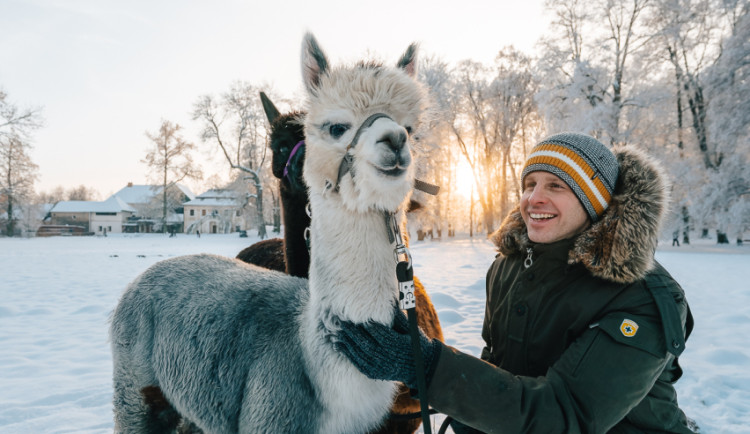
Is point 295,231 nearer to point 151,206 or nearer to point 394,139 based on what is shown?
point 394,139

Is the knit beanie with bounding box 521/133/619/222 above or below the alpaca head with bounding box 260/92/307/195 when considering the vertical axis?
below

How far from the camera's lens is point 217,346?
162cm

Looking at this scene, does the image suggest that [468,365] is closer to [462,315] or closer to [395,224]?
[395,224]

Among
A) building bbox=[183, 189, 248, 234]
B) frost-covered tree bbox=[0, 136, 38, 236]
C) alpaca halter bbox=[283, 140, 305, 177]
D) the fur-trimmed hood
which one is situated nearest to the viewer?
the fur-trimmed hood

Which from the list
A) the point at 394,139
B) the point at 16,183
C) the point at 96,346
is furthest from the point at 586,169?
the point at 16,183

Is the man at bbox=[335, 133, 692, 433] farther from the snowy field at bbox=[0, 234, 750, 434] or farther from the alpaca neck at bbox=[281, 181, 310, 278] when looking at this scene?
the snowy field at bbox=[0, 234, 750, 434]

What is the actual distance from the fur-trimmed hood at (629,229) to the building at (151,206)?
4307 cm

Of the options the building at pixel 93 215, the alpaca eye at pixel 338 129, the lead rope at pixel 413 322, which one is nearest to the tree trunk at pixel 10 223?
the building at pixel 93 215

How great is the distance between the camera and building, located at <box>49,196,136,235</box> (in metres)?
53.0

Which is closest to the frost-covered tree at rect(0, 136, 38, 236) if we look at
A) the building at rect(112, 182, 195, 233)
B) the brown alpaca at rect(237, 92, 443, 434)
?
the building at rect(112, 182, 195, 233)

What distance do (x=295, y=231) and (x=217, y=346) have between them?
984mm

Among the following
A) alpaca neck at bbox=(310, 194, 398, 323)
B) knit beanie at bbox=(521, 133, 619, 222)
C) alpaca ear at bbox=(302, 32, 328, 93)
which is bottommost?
alpaca neck at bbox=(310, 194, 398, 323)

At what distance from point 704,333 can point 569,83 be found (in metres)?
16.0

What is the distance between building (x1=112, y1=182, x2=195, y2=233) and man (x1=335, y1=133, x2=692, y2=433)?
42.9m
